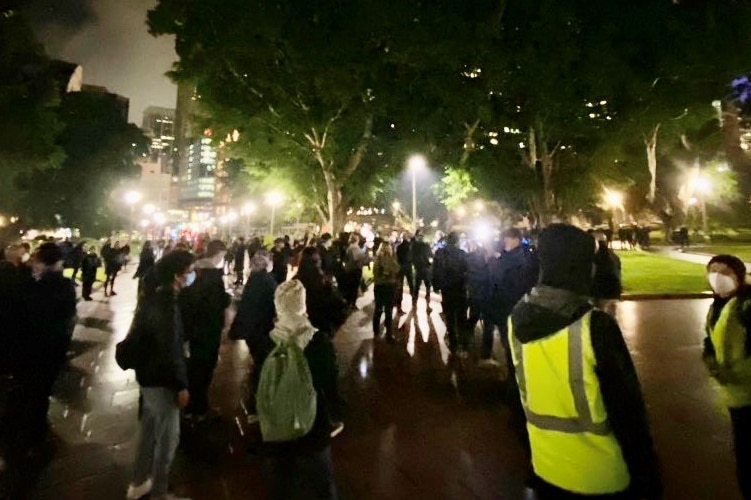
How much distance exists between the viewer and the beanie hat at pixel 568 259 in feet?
7.06

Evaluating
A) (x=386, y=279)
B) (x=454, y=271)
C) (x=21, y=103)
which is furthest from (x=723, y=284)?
(x=21, y=103)

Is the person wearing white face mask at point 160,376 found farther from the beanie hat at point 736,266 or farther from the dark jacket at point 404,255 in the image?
the dark jacket at point 404,255

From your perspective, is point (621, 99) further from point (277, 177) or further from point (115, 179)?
point (115, 179)

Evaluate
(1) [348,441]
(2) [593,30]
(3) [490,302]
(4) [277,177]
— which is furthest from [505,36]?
(1) [348,441]

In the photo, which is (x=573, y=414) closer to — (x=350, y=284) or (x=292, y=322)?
(x=292, y=322)

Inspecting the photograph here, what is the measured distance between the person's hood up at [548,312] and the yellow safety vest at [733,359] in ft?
5.41

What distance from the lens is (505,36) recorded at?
846 inches

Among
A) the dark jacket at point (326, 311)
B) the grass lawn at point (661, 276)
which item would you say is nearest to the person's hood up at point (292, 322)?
the dark jacket at point (326, 311)

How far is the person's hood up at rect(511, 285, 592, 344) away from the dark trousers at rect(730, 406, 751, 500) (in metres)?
1.89

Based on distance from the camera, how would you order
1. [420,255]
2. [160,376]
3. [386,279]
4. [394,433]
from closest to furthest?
[160,376] < [394,433] < [386,279] < [420,255]

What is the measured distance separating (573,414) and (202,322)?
4363 mm

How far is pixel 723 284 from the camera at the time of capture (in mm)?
3604

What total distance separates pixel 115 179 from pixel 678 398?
113 ft

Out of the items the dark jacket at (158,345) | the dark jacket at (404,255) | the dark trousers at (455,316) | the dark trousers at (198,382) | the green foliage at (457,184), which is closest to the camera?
the dark jacket at (158,345)
